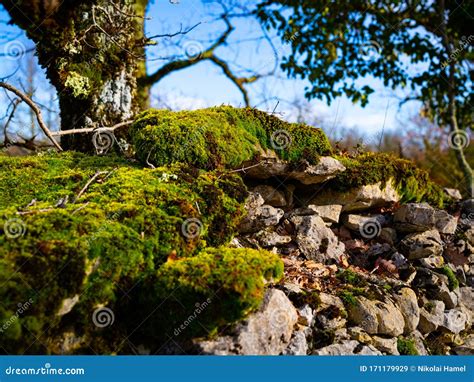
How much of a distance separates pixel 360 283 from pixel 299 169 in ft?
4.36

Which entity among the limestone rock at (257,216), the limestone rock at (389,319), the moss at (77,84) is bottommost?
the limestone rock at (389,319)

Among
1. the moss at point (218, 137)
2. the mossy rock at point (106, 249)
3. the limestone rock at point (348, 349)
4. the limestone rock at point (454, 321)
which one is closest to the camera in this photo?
the mossy rock at point (106, 249)

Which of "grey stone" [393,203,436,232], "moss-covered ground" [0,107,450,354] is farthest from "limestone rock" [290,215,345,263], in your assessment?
"grey stone" [393,203,436,232]

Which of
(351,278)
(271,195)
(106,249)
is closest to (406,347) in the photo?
(351,278)

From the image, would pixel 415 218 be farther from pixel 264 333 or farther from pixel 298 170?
pixel 264 333

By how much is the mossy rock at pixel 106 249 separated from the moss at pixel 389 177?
175 centimetres

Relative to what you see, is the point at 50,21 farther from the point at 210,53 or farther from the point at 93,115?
the point at 210,53

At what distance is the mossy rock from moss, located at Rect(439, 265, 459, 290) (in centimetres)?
244

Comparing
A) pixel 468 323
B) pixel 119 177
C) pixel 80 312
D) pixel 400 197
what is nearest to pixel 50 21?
pixel 119 177

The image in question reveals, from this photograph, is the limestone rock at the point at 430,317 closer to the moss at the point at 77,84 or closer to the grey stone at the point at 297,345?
the grey stone at the point at 297,345

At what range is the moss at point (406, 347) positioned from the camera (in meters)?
3.66

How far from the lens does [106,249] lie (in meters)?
2.69

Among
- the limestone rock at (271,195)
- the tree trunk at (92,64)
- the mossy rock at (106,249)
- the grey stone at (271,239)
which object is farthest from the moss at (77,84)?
the grey stone at (271,239)

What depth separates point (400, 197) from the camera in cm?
540
